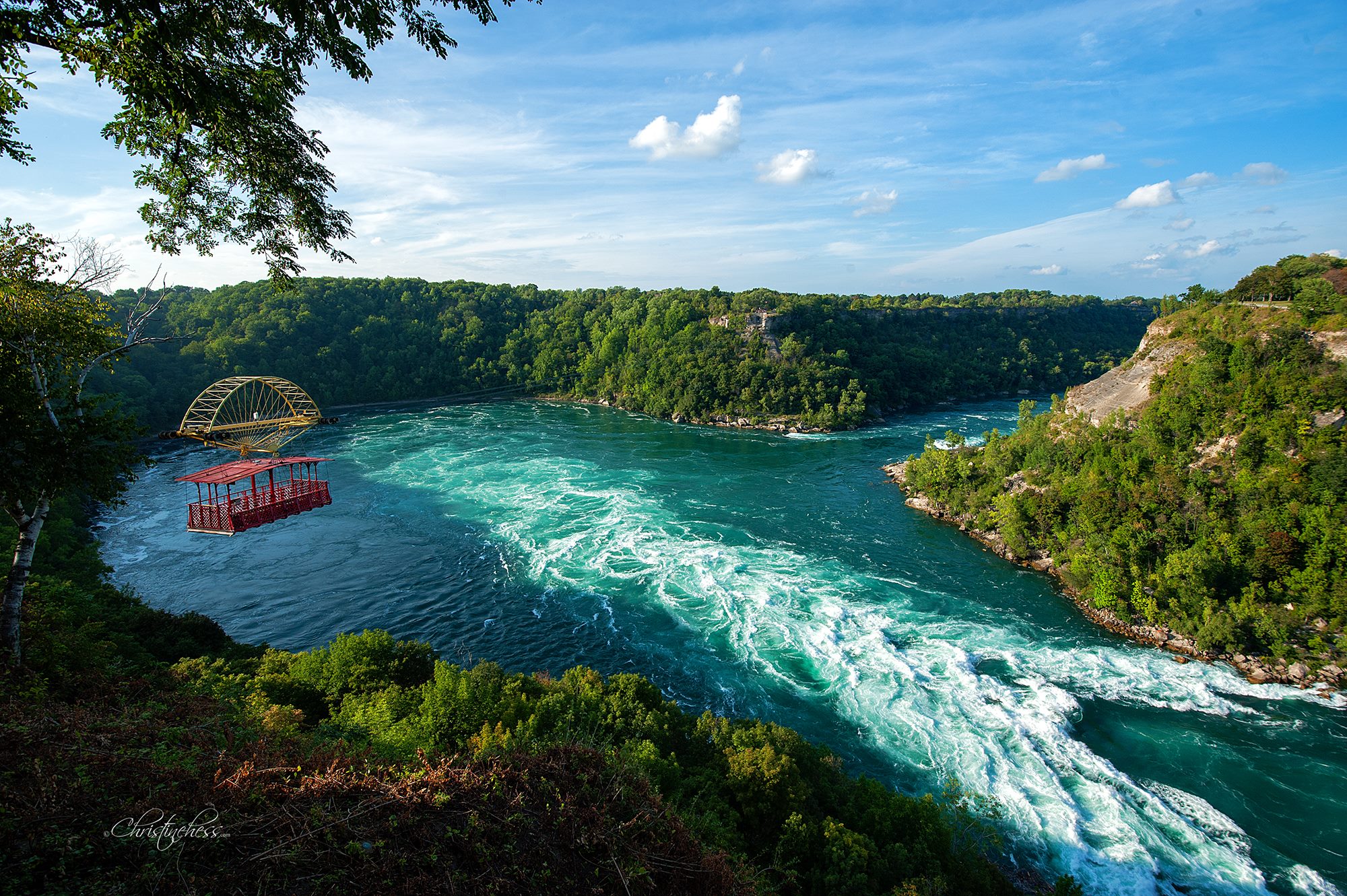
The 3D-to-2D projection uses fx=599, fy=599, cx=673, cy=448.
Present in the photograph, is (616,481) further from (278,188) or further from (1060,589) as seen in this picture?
(278,188)

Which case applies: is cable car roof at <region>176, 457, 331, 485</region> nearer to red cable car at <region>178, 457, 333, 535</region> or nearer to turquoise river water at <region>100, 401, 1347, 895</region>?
red cable car at <region>178, 457, 333, 535</region>

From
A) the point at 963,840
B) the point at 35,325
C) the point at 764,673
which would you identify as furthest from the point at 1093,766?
the point at 35,325

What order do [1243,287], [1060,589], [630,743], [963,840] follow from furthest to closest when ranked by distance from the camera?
[1243,287], [1060,589], [963,840], [630,743]

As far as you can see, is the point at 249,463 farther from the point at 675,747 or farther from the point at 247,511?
the point at 675,747

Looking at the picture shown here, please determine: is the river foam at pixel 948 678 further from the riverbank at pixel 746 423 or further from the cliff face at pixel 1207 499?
the riverbank at pixel 746 423

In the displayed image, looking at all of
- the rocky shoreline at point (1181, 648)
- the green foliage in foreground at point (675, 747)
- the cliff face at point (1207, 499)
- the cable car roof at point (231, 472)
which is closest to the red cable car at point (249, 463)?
the cable car roof at point (231, 472)

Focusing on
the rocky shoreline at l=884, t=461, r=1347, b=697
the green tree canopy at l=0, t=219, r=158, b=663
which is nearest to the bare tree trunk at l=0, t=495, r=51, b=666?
the green tree canopy at l=0, t=219, r=158, b=663
